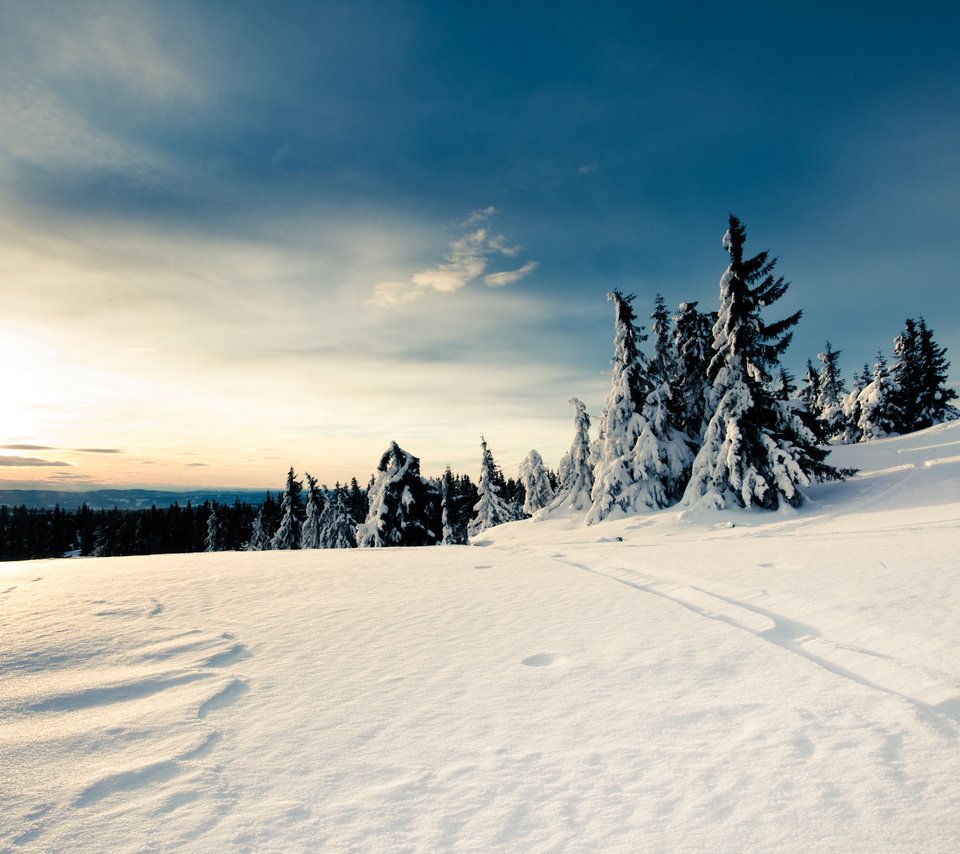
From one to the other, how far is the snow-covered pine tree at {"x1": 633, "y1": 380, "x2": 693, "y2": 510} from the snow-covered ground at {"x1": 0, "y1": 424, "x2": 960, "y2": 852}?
1627 cm

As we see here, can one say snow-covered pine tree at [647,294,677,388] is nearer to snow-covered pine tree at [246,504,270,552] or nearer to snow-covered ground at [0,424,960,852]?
snow-covered ground at [0,424,960,852]

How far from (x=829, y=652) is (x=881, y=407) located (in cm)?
4565

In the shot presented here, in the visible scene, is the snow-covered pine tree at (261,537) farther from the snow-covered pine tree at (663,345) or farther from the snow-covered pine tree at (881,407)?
the snow-covered pine tree at (881,407)

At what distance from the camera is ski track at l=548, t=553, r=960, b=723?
3338mm

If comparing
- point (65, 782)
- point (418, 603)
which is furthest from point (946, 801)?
point (418, 603)

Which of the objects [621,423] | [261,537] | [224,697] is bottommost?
[261,537]

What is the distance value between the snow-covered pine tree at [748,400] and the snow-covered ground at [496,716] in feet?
Answer: 38.4

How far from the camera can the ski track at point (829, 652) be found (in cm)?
334

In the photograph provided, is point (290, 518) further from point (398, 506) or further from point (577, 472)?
point (577, 472)

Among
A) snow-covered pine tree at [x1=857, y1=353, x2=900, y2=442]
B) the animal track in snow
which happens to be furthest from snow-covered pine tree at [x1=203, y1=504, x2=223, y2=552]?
snow-covered pine tree at [x1=857, y1=353, x2=900, y2=442]

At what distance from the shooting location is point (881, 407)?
38656 millimetres

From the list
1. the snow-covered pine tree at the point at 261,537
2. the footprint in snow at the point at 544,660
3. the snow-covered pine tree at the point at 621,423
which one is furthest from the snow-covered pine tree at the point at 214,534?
the footprint in snow at the point at 544,660

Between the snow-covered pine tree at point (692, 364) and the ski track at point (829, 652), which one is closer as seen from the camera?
the ski track at point (829, 652)

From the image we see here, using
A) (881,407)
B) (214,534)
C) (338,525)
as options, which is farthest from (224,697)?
(214,534)
